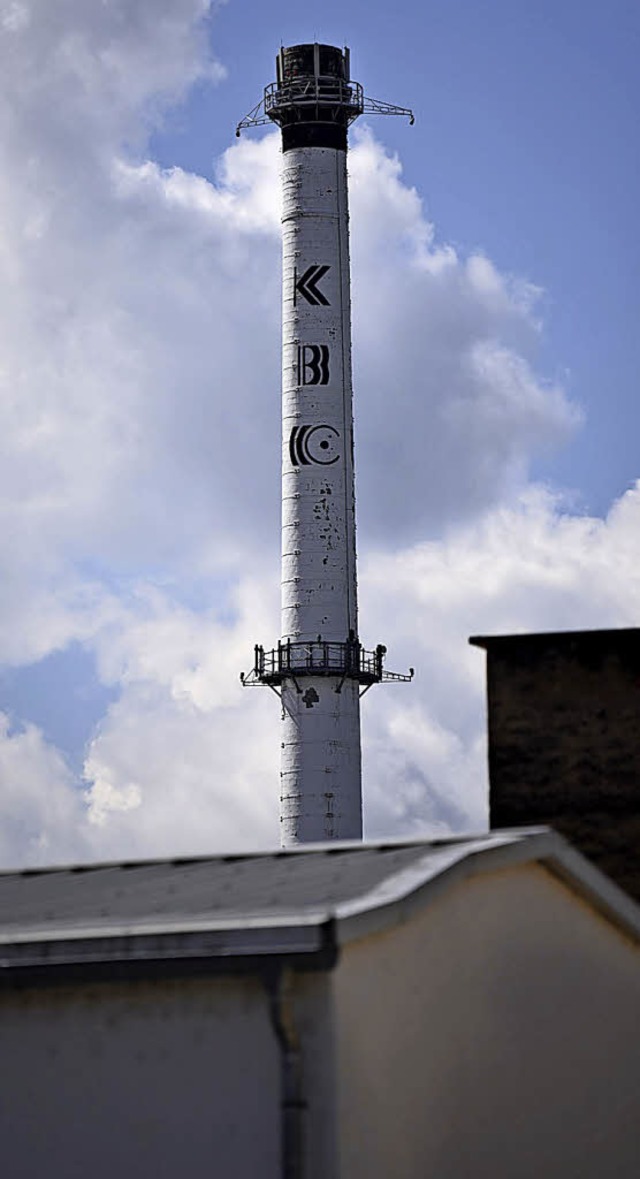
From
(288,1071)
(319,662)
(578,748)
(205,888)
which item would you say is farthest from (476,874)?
(319,662)

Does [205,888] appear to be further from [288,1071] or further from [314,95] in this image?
[314,95]

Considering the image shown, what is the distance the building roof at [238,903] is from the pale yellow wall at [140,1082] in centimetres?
25

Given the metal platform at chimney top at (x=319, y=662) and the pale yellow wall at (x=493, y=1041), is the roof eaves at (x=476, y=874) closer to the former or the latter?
the pale yellow wall at (x=493, y=1041)

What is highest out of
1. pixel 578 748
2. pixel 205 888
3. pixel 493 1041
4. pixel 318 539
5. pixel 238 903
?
pixel 318 539

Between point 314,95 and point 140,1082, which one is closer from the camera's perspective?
point 140,1082

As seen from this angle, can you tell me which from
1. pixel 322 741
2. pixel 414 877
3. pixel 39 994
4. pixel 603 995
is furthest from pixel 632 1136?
pixel 322 741

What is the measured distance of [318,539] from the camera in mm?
60438

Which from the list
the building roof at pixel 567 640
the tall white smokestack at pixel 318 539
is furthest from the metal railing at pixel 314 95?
the building roof at pixel 567 640

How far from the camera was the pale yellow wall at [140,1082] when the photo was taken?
12703 millimetres

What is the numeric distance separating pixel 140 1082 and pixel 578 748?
1070 cm

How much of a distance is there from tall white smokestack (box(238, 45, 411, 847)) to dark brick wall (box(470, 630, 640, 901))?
121ft

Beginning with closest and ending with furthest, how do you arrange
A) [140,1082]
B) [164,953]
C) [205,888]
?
[164,953] < [140,1082] < [205,888]

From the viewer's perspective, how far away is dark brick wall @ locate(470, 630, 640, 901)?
74.8ft

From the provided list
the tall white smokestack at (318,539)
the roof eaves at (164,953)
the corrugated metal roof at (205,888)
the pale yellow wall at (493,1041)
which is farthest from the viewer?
the tall white smokestack at (318,539)
